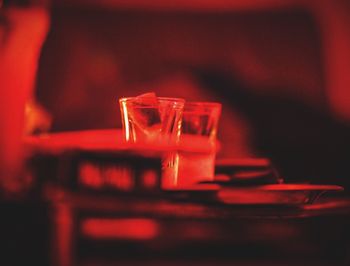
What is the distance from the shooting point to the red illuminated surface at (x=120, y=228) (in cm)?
168

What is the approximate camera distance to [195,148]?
688mm

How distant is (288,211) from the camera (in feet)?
2.00

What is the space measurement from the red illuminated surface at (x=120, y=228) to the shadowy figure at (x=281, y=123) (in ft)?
1.54

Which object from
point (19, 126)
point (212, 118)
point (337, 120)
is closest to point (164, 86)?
point (337, 120)

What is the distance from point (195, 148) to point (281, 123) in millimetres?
1212

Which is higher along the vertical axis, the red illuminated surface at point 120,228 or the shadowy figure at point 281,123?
the shadowy figure at point 281,123

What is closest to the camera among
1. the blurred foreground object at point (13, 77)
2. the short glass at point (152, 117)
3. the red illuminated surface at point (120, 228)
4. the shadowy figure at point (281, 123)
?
the short glass at point (152, 117)

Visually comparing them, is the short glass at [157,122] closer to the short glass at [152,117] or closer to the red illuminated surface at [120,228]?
the short glass at [152,117]

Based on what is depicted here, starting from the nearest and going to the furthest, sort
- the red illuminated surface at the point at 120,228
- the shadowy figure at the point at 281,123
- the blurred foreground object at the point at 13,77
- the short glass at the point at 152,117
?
the short glass at the point at 152,117, the blurred foreground object at the point at 13,77, the red illuminated surface at the point at 120,228, the shadowy figure at the point at 281,123

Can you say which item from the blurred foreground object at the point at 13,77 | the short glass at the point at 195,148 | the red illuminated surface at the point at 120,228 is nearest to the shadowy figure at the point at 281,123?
the red illuminated surface at the point at 120,228

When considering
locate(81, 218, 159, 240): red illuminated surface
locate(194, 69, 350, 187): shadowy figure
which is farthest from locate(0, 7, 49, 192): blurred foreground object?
locate(194, 69, 350, 187): shadowy figure

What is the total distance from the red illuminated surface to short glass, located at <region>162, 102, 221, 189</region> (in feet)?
3.27

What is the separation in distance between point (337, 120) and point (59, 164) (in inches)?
55.4

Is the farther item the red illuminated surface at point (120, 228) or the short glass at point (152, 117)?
the red illuminated surface at point (120, 228)
